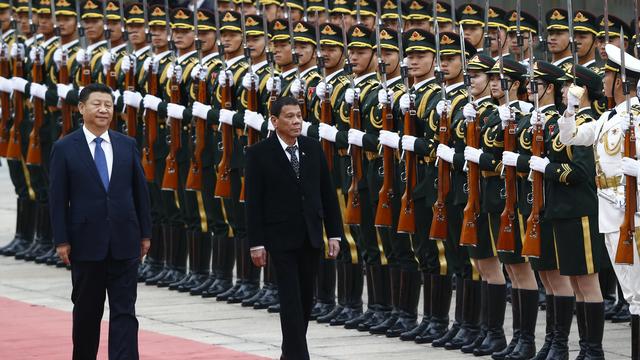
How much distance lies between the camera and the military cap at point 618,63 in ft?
33.5

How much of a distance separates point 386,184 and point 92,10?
15.0ft

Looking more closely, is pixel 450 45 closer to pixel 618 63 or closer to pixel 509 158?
pixel 509 158

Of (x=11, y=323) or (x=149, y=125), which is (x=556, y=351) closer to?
(x=11, y=323)

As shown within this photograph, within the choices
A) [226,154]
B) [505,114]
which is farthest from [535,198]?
[226,154]

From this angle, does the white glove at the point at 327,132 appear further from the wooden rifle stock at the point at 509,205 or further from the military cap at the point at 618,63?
the military cap at the point at 618,63

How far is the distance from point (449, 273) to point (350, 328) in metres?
0.99

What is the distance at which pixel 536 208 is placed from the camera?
1071 centimetres

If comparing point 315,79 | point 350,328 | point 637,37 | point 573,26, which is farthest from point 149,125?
point 637,37

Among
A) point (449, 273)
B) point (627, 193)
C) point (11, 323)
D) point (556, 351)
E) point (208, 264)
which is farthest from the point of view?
point (208, 264)

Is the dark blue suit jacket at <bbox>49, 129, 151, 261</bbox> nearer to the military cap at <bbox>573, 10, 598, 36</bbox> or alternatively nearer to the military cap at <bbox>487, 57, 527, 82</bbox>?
the military cap at <bbox>487, 57, 527, 82</bbox>

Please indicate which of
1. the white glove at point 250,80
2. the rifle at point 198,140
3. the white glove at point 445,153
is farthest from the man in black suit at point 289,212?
the rifle at point 198,140

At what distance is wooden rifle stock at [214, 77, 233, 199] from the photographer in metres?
13.8

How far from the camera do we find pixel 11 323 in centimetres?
1278

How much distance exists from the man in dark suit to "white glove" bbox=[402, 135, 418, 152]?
93.4 inches
